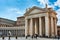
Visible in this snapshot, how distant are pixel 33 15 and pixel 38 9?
2.81m

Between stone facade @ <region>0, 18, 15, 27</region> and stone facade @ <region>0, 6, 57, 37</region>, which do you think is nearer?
stone facade @ <region>0, 6, 57, 37</region>

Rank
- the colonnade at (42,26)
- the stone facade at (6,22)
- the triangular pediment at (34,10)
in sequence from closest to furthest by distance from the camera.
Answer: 1. the colonnade at (42,26)
2. the triangular pediment at (34,10)
3. the stone facade at (6,22)

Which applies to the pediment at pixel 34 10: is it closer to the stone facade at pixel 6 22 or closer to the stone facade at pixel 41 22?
the stone facade at pixel 41 22

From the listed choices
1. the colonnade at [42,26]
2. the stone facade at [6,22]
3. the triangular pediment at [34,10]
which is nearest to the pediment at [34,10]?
the triangular pediment at [34,10]

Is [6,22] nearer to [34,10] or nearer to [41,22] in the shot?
[34,10]

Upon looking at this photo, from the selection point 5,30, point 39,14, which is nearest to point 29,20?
point 39,14

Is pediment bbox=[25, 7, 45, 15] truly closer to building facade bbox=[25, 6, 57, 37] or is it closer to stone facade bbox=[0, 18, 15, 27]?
building facade bbox=[25, 6, 57, 37]

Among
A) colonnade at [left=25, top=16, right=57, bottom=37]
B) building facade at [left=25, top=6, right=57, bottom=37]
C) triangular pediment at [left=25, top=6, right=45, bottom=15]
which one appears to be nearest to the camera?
colonnade at [left=25, top=16, right=57, bottom=37]

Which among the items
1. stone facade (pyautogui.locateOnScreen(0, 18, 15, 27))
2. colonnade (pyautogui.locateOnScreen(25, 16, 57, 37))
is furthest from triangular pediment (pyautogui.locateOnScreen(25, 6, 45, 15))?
stone facade (pyautogui.locateOnScreen(0, 18, 15, 27))

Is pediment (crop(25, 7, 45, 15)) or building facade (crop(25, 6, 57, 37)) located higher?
pediment (crop(25, 7, 45, 15))

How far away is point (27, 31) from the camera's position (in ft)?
152

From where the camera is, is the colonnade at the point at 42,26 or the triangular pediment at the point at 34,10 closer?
the colonnade at the point at 42,26

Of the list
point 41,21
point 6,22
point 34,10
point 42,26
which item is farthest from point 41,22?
point 6,22

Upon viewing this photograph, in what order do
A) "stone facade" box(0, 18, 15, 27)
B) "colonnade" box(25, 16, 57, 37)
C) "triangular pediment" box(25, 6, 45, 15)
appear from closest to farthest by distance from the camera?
"colonnade" box(25, 16, 57, 37)
"triangular pediment" box(25, 6, 45, 15)
"stone facade" box(0, 18, 15, 27)
